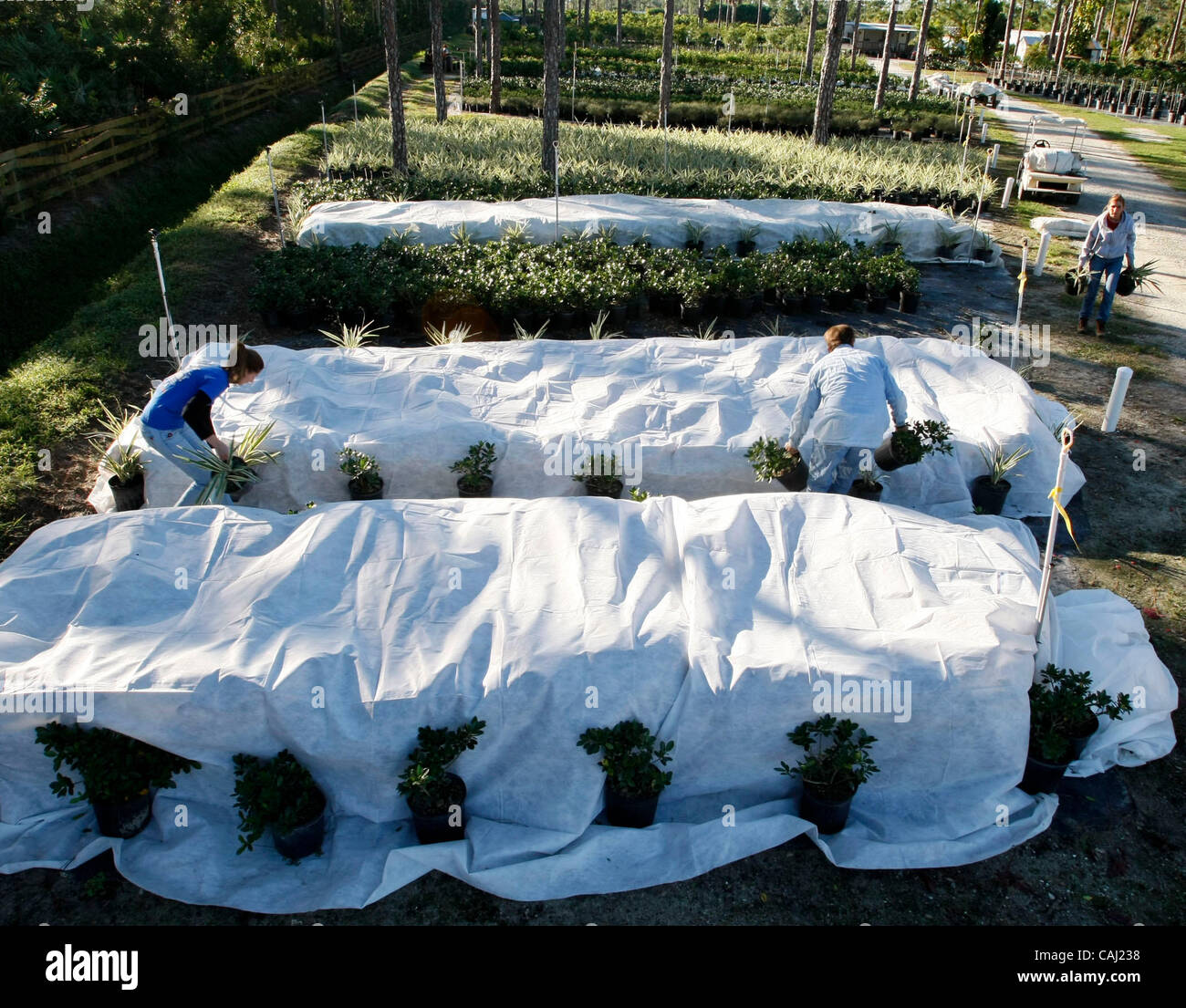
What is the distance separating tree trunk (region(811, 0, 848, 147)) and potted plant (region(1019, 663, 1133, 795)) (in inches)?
640

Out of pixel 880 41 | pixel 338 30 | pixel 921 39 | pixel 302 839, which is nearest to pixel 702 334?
pixel 302 839

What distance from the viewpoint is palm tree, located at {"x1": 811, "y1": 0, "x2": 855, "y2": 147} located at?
56.0 feet

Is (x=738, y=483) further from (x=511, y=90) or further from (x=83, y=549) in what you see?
(x=511, y=90)

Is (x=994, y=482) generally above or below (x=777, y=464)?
below

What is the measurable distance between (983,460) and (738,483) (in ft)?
6.78

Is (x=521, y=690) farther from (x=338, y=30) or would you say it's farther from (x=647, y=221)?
(x=338, y=30)

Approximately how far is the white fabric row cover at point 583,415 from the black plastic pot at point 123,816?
2786 millimetres

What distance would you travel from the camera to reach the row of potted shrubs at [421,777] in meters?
3.82

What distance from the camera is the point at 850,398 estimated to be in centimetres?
590

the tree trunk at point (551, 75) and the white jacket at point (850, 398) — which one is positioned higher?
the tree trunk at point (551, 75)

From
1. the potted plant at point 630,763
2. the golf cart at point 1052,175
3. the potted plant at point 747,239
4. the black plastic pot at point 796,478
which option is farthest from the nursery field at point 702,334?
the black plastic pot at point 796,478

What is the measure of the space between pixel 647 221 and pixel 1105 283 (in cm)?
626

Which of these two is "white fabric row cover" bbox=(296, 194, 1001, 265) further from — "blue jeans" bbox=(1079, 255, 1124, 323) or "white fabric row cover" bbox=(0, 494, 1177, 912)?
"white fabric row cover" bbox=(0, 494, 1177, 912)

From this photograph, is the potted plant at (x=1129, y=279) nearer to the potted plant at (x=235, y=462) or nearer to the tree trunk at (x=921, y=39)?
the potted plant at (x=235, y=462)
